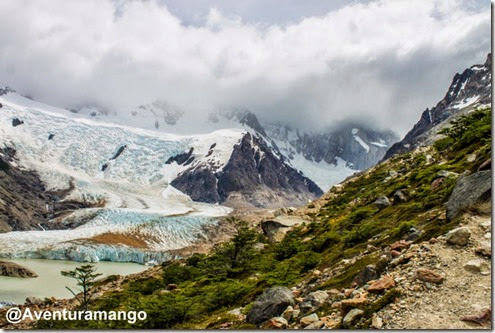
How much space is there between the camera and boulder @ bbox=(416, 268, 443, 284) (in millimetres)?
10500

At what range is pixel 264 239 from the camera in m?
40.9

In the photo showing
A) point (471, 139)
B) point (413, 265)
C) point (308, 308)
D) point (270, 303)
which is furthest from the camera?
point (471, 139)

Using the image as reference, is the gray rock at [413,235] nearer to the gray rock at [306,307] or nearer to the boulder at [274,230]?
the gray rock at [306,307]

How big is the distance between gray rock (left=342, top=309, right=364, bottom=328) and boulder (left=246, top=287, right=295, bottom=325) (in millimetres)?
3496

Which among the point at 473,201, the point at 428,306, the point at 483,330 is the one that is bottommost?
the point at 483,330

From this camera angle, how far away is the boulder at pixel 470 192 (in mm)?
12908

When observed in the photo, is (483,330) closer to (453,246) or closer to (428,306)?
(428,306)

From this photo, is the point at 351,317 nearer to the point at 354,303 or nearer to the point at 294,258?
the point at 354,303

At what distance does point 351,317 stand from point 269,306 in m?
3.92

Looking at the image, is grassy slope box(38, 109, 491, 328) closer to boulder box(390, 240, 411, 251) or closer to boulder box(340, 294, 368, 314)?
boulder box(390, 240, 411, 251)

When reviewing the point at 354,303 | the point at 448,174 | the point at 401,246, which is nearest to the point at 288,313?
the point at 354,303

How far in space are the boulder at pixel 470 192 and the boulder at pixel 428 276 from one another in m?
3.41

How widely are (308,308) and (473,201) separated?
5.34m

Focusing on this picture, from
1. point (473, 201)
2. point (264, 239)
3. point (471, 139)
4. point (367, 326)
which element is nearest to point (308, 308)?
point (367, 326)
